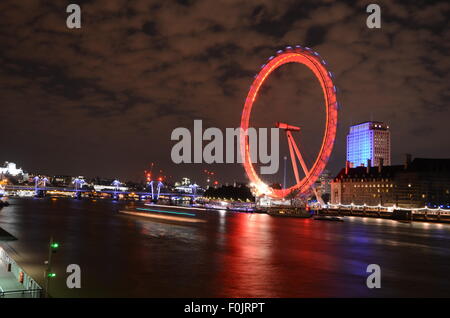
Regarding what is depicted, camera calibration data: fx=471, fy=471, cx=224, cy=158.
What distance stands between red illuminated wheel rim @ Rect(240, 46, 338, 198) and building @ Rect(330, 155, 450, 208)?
44.6 meters

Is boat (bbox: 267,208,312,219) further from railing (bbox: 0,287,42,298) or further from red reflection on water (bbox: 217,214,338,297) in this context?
railing (bbox: 0,287,42,298)

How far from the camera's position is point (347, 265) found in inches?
1032

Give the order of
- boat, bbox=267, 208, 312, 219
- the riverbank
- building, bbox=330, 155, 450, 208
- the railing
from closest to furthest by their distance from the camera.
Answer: the railing, the riverbank, boat, bbox=267, 208, 312, 219, building, bbox=330, 155, 450, 208

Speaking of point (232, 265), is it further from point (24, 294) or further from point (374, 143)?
point (374, 143)

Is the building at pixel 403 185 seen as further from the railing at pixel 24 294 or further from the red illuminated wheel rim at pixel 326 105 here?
the railing at pixel 24 294

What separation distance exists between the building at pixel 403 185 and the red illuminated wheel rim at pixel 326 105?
4459cm

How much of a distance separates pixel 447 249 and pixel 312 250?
37.1ft

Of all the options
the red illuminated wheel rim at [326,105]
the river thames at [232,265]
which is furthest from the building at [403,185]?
the river thames at [232,265]

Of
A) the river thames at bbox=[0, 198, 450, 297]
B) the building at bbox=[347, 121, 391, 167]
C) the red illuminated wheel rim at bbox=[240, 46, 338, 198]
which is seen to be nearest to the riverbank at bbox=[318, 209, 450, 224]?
the red illuminated wheel rim at bbox=[240, 46, 338, 198]

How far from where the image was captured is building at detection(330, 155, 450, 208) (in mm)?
105438
